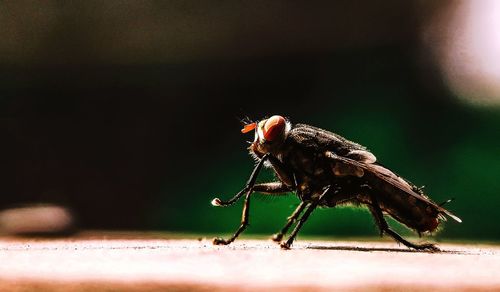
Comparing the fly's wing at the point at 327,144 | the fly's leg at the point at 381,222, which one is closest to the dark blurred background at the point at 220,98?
the fly's wing at the point at 327,144

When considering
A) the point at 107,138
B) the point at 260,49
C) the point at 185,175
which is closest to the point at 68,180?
the point at 107,138

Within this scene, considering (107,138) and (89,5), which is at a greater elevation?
(89,5)

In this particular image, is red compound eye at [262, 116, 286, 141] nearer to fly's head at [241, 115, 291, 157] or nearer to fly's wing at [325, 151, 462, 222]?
fly's head at [241, 115, 291, 157]

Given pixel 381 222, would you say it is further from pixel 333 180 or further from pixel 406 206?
pixel 333 180

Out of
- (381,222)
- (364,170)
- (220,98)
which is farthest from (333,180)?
(220,98)

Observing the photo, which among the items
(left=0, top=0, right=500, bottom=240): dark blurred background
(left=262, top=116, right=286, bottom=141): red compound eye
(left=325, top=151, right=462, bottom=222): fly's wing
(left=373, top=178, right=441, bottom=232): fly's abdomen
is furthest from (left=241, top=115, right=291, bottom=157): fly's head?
(left=0, top=0, right=500, bottom=240): dark blurred background

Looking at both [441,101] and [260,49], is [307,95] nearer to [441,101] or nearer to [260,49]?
[260,49]
